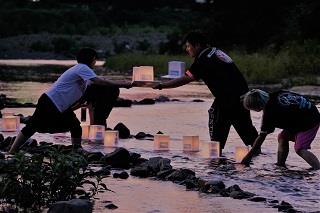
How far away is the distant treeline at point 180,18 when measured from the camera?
53.9 m

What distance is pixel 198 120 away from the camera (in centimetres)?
2117

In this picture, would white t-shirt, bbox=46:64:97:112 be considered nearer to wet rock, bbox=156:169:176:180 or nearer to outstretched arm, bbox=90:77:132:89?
outstretched arm, bbox=90:77:132:89

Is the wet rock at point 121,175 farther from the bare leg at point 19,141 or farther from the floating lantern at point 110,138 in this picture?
the floating lantern at point 110,138

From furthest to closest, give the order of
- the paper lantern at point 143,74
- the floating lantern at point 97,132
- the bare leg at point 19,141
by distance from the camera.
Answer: the floating lantern at point 97,132 < the paper lantern at point 143,74 < the bare leg at point 19,141

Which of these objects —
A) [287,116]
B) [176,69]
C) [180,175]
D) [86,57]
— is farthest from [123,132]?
[180,175]

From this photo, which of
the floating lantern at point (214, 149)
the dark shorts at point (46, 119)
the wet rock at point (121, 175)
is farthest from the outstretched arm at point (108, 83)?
the wet rock at point (121, 175)

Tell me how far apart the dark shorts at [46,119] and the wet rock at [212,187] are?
3.23 meters

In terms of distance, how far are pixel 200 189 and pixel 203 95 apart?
67.7 feet

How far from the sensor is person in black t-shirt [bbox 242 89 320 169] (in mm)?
12242

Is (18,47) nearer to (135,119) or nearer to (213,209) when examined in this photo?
(135,119)

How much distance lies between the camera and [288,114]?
12430 millimetres

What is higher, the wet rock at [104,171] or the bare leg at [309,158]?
the bare leg at [309,158]

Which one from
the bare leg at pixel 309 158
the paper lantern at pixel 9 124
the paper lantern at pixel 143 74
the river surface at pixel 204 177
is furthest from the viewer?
the paper lantern at pixel 9 124

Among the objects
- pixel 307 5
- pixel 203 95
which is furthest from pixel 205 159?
pixel 307 5
